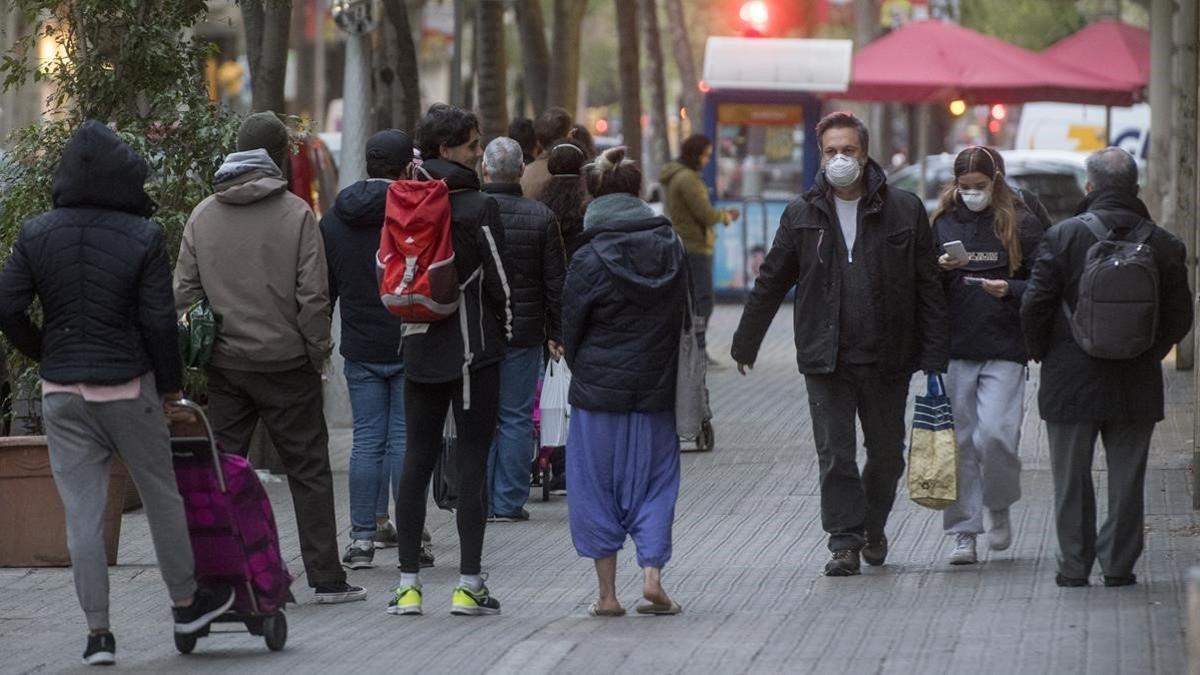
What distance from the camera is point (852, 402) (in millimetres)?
9172

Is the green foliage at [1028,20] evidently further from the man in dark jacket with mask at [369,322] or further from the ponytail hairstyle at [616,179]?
the ponytail hairstyle at [616,179]

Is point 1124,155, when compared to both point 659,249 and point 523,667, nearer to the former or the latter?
point 659,249

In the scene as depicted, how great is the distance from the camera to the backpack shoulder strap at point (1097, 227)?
8.57 meters

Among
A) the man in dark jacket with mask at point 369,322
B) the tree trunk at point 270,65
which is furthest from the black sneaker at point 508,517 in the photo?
the tree trunk at point 270,65

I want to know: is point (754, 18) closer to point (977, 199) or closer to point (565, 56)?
point (565, 56)

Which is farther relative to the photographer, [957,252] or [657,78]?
[657,78]

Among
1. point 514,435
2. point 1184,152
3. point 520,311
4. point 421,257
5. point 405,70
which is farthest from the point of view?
point 1184,152

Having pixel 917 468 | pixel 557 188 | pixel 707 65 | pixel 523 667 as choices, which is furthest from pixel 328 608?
pixel 707 65

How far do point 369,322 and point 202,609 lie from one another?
200 cm

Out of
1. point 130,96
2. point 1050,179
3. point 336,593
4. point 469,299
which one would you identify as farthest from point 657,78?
point 469,299

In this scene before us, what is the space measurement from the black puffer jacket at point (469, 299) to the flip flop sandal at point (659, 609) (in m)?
1.06

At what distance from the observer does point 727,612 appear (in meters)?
8.59

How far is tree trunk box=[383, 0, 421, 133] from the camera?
668 inches

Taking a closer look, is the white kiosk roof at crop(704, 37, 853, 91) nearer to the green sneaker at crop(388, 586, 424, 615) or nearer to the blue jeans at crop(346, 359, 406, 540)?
the blue jeans at crop(346, 359, 406, 540)
